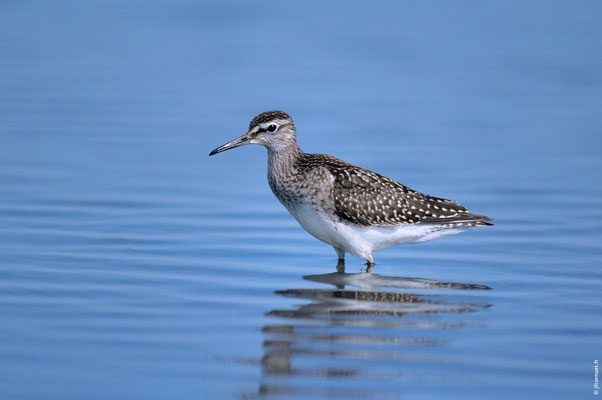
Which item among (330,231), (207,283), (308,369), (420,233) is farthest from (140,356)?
(420,233)

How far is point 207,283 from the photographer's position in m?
10.2

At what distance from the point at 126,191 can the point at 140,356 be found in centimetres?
689

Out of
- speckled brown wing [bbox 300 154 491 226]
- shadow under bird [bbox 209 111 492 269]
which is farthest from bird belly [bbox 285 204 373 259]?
speckled brown wing [bbox 300 154 491 226]

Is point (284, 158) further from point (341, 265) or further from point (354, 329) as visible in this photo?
point (354, 329)

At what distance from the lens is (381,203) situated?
11.8m

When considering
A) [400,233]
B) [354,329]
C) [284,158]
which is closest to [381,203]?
[400,233]

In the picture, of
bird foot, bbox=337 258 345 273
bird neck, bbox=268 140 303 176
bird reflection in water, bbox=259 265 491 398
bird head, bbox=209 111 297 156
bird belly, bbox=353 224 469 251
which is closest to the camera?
bird reflection in water, bbox=259 265 491 398

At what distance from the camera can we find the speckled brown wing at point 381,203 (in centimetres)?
1155

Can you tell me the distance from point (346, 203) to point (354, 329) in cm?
294

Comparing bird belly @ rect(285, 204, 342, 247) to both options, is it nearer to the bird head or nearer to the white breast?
the white breast

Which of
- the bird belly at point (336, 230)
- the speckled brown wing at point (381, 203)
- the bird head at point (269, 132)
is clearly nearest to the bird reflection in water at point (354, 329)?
the bird belly at point (336, 230)

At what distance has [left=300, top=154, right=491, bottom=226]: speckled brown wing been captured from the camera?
1155 centimetres

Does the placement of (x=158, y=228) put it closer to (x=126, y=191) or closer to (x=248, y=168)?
(x=126, y=191)

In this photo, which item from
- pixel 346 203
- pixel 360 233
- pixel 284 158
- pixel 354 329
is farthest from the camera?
pixel 284 158
